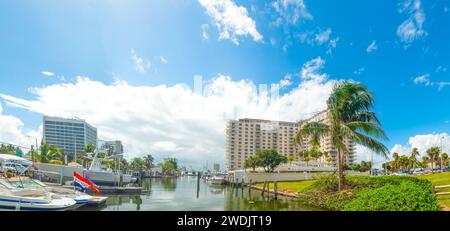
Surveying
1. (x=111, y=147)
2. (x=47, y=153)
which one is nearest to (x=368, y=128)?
(x=47, y=153)

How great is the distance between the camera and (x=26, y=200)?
1155cm

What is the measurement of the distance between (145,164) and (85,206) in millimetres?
75225

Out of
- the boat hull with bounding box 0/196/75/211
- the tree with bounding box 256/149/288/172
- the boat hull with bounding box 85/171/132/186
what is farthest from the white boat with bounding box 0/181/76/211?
the tree with bounding box 256/149/288/172

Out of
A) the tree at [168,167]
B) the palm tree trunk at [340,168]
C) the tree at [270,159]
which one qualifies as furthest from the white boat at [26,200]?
the tree at [168,167]

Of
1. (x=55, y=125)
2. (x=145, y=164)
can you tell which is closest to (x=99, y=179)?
(x=55, y=125)

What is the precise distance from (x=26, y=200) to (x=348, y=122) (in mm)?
16152

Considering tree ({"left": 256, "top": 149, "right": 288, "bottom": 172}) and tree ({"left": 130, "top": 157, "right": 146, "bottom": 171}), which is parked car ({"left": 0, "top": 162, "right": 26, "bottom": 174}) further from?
tree ({"left": 130, "top": 157, "right": 146, "bottom": 171})

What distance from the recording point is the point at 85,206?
18.4m

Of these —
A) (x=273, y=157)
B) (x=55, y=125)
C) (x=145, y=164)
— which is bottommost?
(x=145, y=164)

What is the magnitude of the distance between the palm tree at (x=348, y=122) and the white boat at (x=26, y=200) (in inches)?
511

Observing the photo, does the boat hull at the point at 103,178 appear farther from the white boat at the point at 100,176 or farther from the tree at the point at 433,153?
the tree at the point at 433,153
